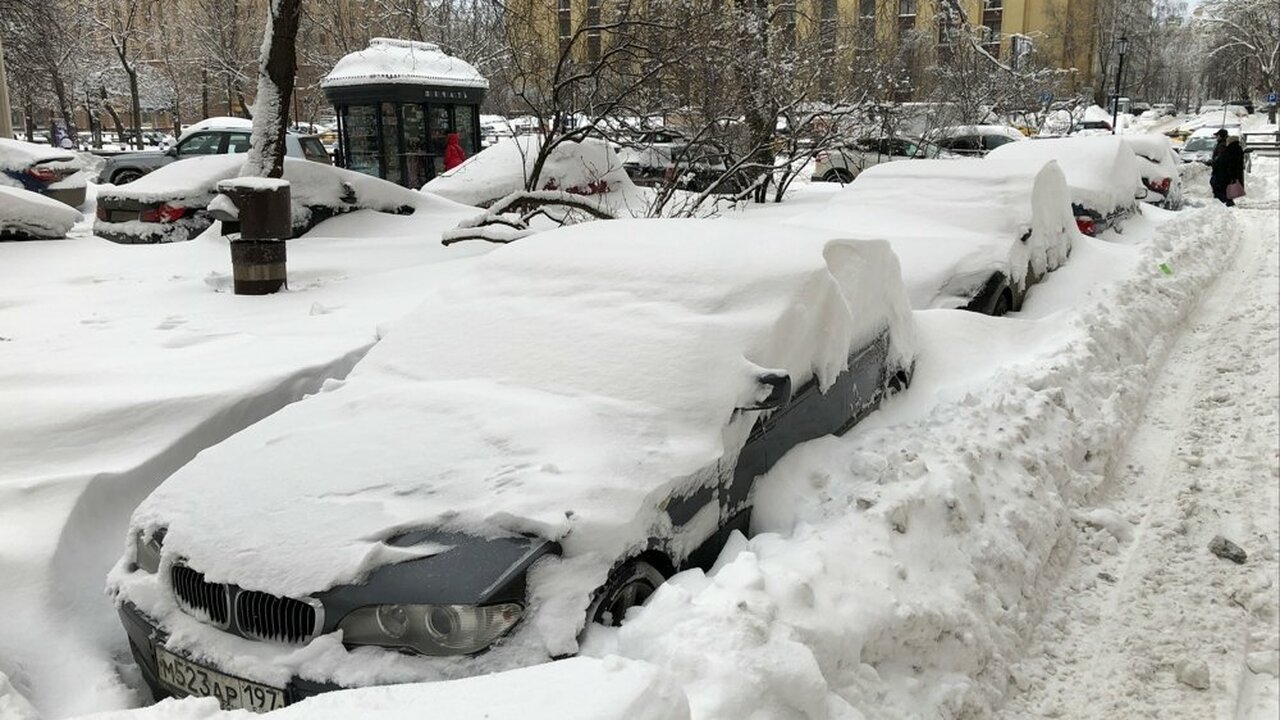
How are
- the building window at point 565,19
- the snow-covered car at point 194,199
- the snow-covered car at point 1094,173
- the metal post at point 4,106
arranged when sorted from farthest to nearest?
the metal post at point 4,106 < the building window at point 565,19 < the snow-covered car at point 1094,173 < the snow-covered car at point 194,199

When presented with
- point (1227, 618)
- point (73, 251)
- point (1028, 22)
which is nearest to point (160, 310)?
point (73, 251)

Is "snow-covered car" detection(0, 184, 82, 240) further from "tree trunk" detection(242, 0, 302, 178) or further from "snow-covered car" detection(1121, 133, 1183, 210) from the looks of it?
"snow-covered car" detection(1121, 133, 1183, 210)

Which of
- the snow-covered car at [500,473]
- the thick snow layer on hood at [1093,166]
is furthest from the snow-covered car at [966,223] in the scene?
the snow-covered car at [500,473]

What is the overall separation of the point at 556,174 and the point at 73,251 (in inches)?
234

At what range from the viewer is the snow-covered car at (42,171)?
60.1 feet

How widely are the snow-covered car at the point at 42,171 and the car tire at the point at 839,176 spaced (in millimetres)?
14829

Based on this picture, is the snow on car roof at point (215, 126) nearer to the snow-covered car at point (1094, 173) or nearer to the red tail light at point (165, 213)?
the red tail light at point (165, 213)

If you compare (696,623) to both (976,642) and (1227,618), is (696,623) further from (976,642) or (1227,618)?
(1227,618)

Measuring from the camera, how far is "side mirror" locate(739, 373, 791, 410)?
372cm

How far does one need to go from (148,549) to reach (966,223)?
6895 millimetres

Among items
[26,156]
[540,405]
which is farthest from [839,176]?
[540,405]

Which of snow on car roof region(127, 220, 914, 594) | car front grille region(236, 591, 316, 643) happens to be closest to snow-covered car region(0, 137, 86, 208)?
snow on car roof region(127, 220, 914, 594)

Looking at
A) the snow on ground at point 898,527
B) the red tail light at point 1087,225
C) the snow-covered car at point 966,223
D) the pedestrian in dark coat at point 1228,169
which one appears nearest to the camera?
the snow on ground at point 898,527

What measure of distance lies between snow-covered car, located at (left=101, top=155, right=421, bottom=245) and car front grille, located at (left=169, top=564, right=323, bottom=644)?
8891 millimetres
